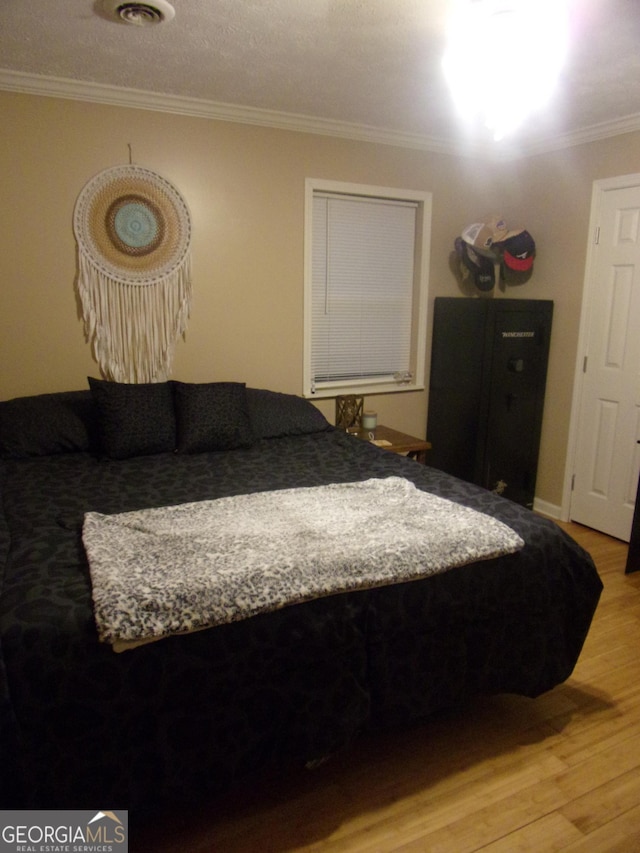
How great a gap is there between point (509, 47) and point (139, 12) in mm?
1288

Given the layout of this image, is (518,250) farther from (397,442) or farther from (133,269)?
(133,269)

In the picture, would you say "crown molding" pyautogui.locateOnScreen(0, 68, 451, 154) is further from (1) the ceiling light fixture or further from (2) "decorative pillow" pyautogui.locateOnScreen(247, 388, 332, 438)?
(2) "decorative pillow" pyautogui.locateOnScreen(247, 388, 332, 438)

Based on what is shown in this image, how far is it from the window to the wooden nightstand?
322 millimetres

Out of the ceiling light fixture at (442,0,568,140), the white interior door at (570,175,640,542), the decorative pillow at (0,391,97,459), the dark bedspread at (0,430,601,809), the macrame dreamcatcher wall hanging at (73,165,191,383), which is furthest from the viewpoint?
the white interior door at (570,175,640,542)

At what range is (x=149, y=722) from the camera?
1378mm

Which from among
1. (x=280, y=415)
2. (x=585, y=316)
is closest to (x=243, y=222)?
(x=280, y=415)

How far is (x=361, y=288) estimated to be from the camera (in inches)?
147

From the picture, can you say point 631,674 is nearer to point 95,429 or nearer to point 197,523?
point 197,523

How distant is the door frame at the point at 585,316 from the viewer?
10.9ft

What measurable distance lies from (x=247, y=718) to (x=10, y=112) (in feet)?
9.14

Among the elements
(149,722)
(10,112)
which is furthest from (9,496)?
(10,112)

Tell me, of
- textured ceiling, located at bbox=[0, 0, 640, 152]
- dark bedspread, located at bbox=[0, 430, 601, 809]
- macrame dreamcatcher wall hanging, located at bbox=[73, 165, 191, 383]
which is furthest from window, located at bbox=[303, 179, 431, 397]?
dark bedspread, located at bbox=[0, 430, 601, 809]

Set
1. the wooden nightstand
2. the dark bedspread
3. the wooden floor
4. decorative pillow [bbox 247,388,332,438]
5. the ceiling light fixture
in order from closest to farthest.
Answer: the dark bedspread, the wooden floor, the ceiling light fixture, decorative pillow [bbox 247,388,332,438], the wooden nightstand

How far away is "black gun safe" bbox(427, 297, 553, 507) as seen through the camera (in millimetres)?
3650
